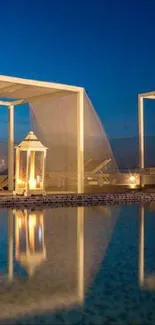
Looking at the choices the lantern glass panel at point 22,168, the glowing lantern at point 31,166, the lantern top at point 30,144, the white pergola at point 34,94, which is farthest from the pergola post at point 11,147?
the lantern top at point 30,144

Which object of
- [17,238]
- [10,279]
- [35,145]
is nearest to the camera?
[10,279]

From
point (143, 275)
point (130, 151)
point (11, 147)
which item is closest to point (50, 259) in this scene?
point (143, 275)

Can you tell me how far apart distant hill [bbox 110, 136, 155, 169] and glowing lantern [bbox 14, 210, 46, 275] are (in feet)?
27.8

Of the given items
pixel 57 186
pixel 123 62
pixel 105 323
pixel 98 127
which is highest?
pixel 123 62

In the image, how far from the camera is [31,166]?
967 centimetres

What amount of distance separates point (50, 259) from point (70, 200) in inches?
207

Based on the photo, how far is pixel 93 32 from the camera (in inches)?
755

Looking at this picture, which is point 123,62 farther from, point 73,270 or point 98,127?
point 73,270

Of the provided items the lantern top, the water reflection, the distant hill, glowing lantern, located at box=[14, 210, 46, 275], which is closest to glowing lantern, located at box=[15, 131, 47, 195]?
the lantern top

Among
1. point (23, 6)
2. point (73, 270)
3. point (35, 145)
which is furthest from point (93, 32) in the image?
point (73, 270)

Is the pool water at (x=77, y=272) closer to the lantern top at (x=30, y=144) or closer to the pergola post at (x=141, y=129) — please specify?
the lantern top at (x=30, y=144)

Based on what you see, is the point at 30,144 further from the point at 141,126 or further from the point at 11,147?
the point at 141,126

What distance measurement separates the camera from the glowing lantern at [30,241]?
354 cm

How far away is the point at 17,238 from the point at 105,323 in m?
2.48
